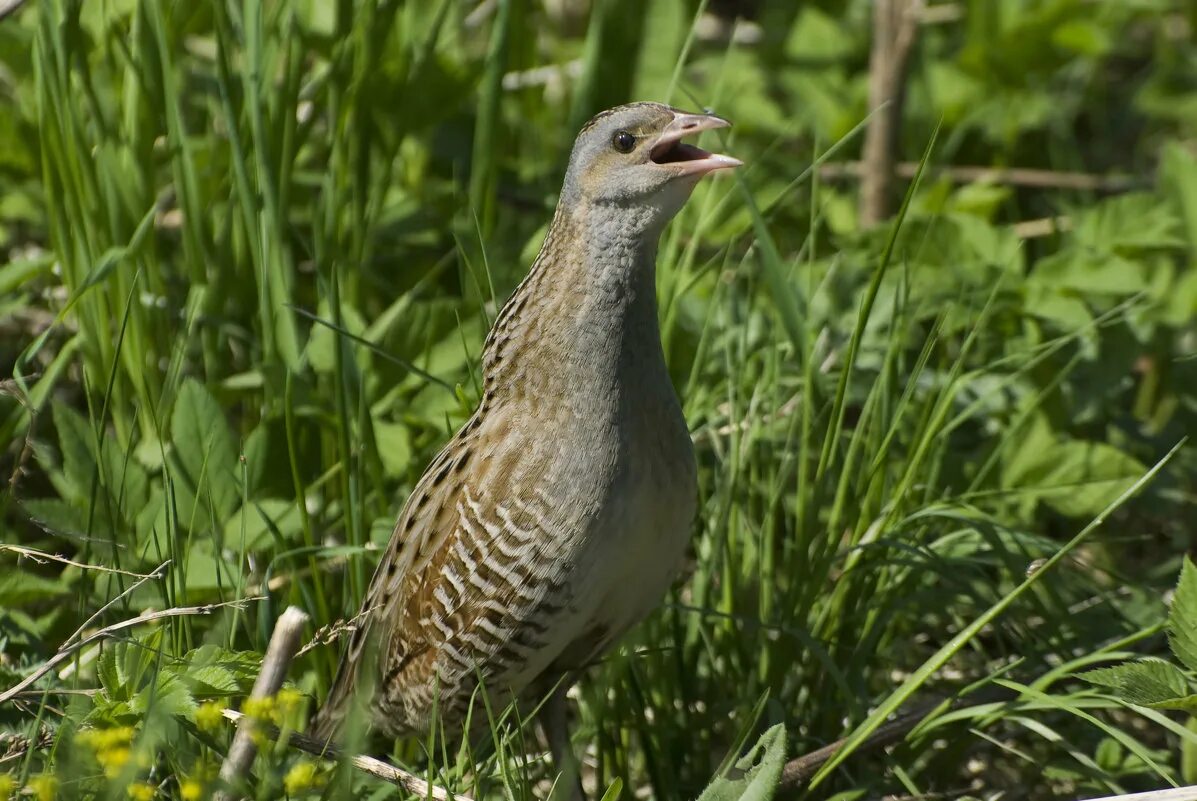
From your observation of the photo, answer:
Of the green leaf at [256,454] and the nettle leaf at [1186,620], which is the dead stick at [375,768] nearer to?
the green leaf at [256,454]

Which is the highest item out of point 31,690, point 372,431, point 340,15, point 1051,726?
point 340,15

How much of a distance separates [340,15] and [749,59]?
167cm

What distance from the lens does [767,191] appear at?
381cm

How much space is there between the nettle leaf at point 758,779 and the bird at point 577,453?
1.06 ft

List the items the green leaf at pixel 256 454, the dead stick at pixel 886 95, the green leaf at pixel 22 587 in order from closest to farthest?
the green leaf at pixel 22 587 → the green leaf at pixel 256 454 → the dead stick at pixel 886 95

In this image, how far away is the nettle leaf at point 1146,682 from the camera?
221 cm

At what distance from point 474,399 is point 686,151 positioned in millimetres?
720


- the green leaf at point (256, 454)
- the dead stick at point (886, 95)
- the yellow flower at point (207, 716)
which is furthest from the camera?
the dead stick at point (886, 95)

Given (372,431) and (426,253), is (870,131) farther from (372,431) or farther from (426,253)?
(372,431)

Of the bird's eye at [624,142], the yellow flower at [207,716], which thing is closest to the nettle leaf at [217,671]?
the yellow flower at [207,716]

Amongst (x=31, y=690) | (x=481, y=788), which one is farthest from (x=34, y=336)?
(x=481, y=788)

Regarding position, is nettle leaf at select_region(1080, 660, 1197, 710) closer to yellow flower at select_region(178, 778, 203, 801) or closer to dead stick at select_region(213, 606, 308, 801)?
dead stick at select_region(213, 606, 308, 801)

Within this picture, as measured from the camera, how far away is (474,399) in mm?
2951

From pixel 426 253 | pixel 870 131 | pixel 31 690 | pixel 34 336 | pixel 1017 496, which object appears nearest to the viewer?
pixel 31 690
